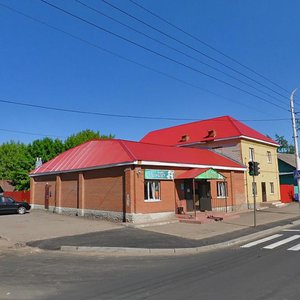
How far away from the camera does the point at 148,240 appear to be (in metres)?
15.2

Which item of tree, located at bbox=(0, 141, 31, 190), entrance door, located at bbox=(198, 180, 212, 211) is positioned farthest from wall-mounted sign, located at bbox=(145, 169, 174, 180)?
tree, located at bbox=(0, 141, 31, 190)

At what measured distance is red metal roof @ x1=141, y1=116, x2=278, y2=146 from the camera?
35.6m

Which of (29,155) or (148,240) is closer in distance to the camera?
(148,240)

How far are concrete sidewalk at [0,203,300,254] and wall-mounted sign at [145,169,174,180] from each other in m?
3.14

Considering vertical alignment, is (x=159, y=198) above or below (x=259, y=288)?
above

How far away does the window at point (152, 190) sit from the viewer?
22391mm

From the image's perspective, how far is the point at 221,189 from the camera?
2900 cm

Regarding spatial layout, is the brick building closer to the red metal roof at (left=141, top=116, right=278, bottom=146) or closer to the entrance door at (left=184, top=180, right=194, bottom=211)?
the entrance door at (left=184, top=180, right=194, bottom=211)

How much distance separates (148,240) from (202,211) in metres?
11.6

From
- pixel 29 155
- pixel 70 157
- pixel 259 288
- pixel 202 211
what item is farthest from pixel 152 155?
pixel 29 155

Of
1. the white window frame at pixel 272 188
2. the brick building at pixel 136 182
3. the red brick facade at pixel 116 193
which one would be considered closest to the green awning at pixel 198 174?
the brick building at pixel 136 182

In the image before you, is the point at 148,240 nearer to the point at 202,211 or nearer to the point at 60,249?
the point at 60,249

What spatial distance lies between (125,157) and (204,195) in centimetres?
755

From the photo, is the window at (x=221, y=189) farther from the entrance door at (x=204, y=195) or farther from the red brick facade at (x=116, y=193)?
the entrance door at (x=204, y=195)
